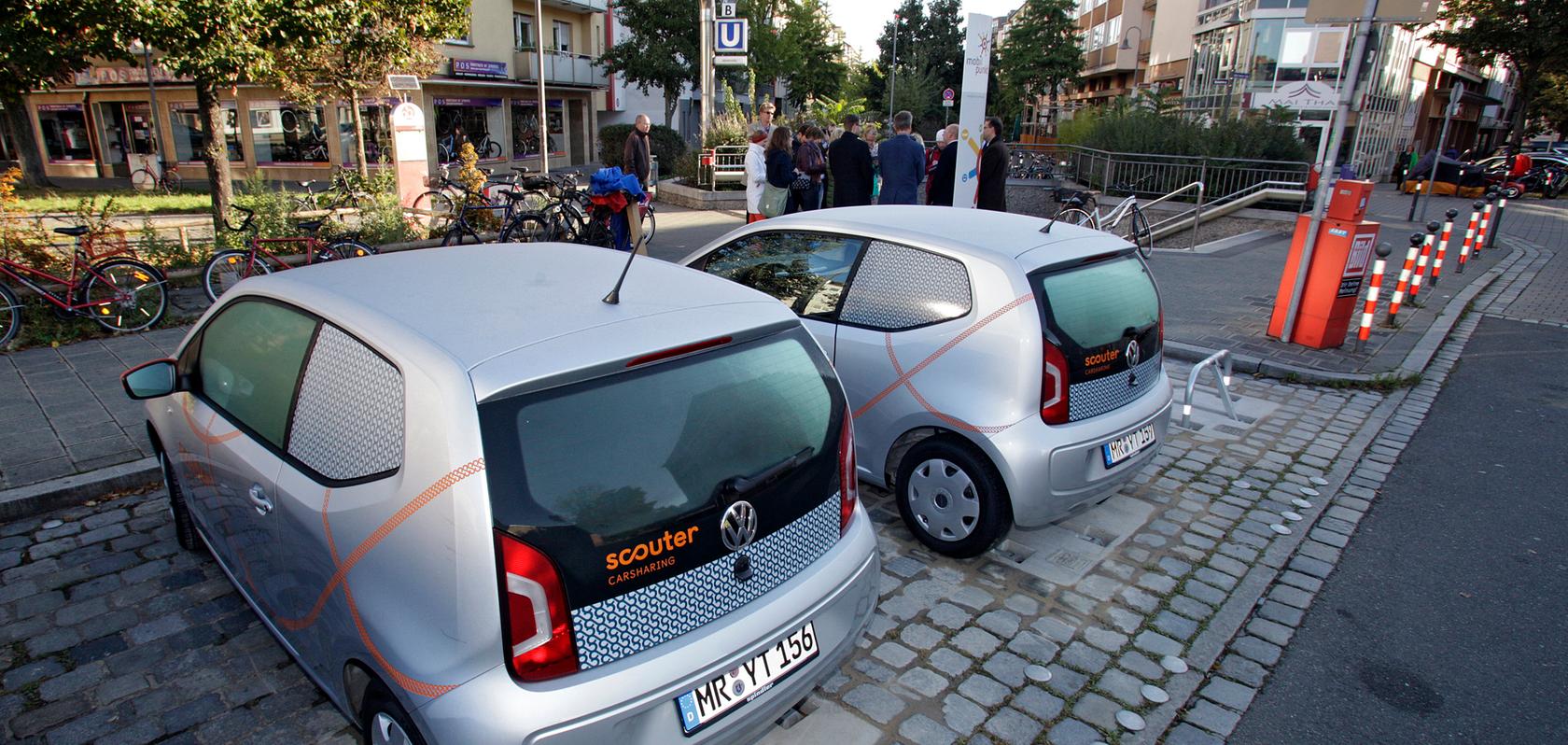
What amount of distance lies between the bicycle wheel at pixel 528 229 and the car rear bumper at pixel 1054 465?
912cm

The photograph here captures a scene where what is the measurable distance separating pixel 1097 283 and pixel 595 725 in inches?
128

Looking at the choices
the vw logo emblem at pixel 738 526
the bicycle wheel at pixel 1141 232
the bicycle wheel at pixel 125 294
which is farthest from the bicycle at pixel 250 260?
the bicycle wheel at pixel 1141 232

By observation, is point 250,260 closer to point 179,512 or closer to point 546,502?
point 179,512

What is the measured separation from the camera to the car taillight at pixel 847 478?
9.36ft

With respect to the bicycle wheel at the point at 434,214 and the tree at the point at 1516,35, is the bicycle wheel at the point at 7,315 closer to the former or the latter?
the bicycle wheel at the point at 434,214

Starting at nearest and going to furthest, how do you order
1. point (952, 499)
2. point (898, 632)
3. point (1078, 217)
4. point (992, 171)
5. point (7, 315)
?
point (898, 632) → point (952, 499) → point (7, 315) → point (992, 171) → point (1078, 217)

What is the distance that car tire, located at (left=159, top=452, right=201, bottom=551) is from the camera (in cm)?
389

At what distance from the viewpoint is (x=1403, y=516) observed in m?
5.00

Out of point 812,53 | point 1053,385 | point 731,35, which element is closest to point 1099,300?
point 1053,385

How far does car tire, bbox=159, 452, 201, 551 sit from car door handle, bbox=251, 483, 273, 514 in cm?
131

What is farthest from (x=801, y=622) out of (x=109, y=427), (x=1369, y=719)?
(x=109, y=427)

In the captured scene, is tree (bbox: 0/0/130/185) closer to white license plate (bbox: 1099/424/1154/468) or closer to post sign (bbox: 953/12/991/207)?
post sign (bbox: 953/12/991/207)

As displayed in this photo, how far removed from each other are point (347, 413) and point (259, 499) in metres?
0.63

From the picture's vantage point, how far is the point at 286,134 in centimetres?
3209
